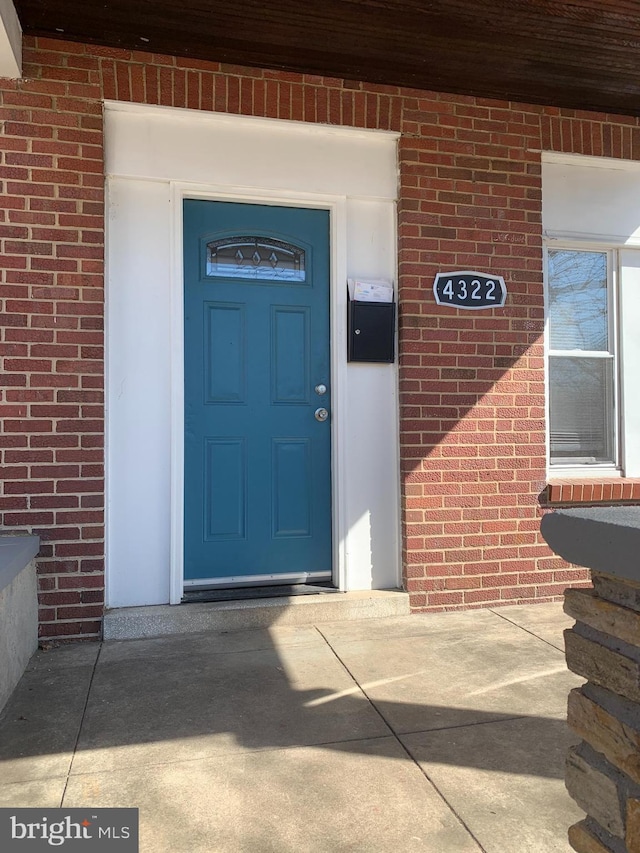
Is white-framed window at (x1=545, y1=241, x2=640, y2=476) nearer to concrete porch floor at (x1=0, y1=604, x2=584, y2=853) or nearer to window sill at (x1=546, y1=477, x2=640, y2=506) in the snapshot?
window sill at (x1=546, y1=477, x2=640, y2=506)

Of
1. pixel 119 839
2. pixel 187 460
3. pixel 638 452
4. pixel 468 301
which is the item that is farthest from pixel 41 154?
pixel 638 452

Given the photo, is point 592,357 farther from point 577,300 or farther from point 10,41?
point 10,41

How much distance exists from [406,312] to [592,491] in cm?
180

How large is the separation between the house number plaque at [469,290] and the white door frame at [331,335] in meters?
0.66

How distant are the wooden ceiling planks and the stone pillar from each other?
306 centimetres

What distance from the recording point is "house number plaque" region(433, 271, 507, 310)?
412 centimetres

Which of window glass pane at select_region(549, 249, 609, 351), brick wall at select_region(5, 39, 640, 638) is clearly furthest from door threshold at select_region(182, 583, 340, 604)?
window glass pane at select_region(549, 249, 609, 351)

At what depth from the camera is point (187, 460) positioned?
3.86 metres

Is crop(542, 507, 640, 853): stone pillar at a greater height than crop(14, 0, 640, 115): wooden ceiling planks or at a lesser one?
lesser

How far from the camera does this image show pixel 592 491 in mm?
4293

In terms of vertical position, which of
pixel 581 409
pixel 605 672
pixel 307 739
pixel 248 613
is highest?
pixel 581 409

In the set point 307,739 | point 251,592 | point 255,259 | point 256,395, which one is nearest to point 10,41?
Answer: point 255,259

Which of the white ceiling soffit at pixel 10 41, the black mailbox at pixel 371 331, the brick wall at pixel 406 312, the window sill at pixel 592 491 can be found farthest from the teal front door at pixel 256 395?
the window sill at pixel 592 491

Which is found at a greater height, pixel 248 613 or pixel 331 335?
pixel 331 335
